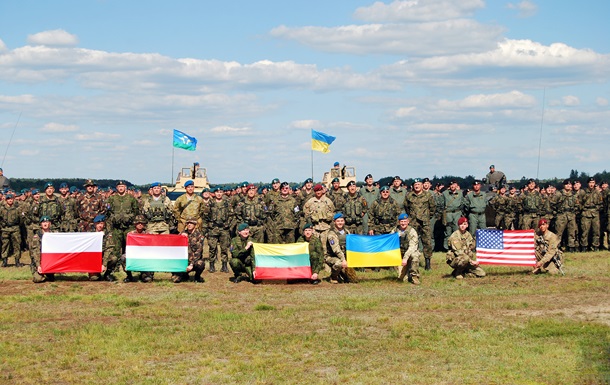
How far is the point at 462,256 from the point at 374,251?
76.7 inches

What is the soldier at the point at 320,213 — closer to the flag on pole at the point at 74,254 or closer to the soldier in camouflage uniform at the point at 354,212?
the soldier in camouflage uniform at the point at 354,212

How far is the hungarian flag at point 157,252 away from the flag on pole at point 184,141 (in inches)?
640

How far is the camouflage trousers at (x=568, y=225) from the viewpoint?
88.3 feet

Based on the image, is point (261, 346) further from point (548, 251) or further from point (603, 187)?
point (603, 187)

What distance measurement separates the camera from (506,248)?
2028 centimetres

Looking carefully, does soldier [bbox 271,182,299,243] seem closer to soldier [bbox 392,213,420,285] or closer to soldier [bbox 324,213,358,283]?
soldier [bbox 324,213,358,283]

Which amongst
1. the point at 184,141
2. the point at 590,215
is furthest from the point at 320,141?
the point at 590,215

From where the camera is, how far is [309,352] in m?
11.7

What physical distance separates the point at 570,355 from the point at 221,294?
7.95 meters

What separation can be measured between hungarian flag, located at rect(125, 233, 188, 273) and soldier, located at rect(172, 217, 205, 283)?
131 mm

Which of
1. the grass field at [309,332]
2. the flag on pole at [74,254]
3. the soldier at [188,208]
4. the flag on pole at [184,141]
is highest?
the flag on pole at [184,141]

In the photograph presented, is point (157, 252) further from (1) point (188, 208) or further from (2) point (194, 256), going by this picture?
(1) point (188, 208)

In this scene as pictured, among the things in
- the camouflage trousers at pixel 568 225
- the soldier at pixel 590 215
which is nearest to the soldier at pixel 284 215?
the camouflage trousers at pixel 568 225

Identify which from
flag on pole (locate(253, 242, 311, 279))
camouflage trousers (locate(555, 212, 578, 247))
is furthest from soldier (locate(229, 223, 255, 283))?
camouflage trousers (locate(555, 212, 578, 247))
